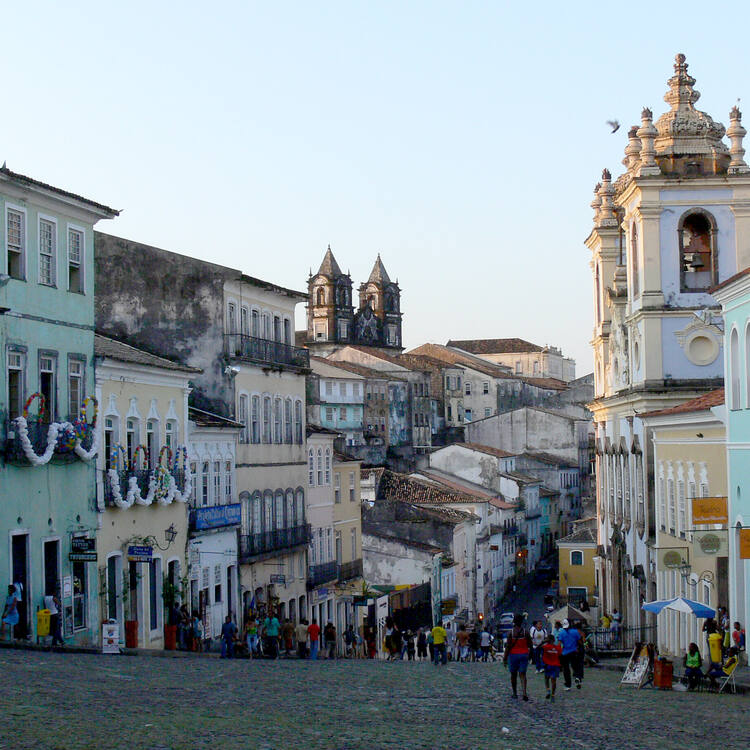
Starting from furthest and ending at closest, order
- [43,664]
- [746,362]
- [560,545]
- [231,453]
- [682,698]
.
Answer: [560,545]
[231,453]
[746,362]
[682,698]
[43,664]

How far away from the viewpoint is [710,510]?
33469mm

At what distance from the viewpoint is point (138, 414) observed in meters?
37.1

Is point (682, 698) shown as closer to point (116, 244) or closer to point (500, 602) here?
point (116, 244)

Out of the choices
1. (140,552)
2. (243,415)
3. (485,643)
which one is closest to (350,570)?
(243,415)

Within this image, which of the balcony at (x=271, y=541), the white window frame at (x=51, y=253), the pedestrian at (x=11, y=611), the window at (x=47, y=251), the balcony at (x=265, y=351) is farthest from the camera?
the balcony at (x=265, y=351)

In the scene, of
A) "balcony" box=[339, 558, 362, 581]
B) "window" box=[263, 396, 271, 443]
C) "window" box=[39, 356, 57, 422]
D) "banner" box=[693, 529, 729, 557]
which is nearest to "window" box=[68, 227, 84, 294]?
"window" box=[39, 356, 57, 422]

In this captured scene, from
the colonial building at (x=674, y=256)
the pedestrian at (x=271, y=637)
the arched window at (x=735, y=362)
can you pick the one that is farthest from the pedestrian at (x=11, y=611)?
the colonial building at (x=674, y=256)

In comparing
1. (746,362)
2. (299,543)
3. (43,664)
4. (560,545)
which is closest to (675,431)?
(746,362)

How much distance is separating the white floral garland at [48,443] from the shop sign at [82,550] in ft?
6.22

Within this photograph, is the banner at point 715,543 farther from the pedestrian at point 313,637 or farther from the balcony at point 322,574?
the balcony at point 322,574

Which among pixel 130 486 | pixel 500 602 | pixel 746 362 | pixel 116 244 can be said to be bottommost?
pixel 500 602

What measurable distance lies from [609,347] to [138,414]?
98.1 ft

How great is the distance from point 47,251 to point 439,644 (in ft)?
40.8

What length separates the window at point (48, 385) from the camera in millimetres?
32344
